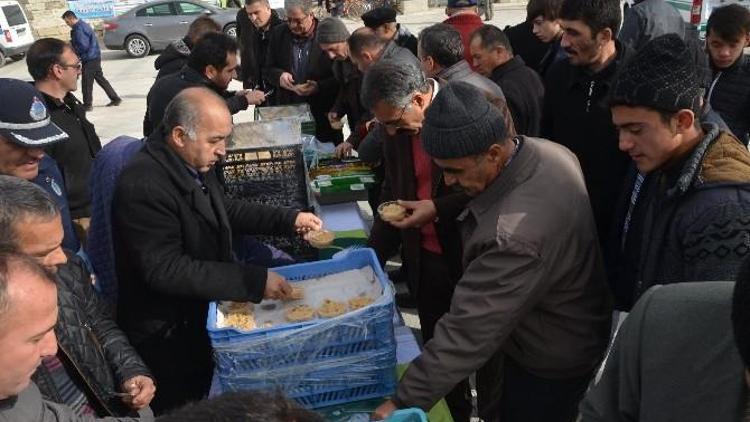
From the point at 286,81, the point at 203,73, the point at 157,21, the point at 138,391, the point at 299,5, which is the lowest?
the point at 138,391

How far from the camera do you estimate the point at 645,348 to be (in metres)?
1.25

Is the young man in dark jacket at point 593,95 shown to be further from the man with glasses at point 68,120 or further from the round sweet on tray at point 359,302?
the man with glasses at point 68,120

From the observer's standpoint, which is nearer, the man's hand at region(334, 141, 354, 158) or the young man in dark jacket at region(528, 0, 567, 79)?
the man's hand at region(334, 141, 354, 158)

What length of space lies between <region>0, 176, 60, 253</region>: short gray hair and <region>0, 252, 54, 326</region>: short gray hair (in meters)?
0.34

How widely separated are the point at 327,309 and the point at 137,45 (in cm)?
1883

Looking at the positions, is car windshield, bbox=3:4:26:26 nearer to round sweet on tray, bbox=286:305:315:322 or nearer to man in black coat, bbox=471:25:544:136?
man in black coat, bbox=471:25:544:136

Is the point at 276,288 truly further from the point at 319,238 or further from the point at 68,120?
the point at 68,120

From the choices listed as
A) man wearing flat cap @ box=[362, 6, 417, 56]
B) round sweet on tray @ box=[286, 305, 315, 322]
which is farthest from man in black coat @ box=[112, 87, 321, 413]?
man wearing flat cap @ box=[362, 6, 417, 56]

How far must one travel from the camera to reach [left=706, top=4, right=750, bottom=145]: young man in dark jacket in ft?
13.1

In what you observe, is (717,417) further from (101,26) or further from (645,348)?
(101,26)

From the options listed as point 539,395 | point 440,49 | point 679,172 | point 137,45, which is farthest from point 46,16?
point 679,172

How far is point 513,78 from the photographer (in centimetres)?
407

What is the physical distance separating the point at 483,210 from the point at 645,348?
82 cm

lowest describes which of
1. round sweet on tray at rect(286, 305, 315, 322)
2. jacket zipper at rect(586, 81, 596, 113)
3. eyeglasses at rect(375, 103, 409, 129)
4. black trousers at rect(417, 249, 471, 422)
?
black trousers at rect(417, 249, 471, 422)
